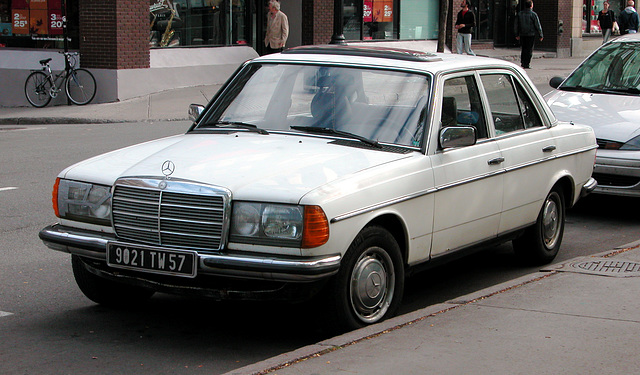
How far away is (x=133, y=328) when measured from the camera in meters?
5.73

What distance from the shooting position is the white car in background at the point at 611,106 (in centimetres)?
925

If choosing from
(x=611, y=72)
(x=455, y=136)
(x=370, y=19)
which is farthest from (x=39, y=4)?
(x=455, y=136)

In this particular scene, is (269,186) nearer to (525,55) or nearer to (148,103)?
(148,103)

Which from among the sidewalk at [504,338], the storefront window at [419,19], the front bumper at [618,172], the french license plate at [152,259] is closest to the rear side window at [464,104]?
the sidewalk at [504,338]

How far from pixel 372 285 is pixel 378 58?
1742mm

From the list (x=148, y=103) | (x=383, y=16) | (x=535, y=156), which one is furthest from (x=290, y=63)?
(x=383, y=16)

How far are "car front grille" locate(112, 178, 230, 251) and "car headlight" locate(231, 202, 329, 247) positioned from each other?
94 mm

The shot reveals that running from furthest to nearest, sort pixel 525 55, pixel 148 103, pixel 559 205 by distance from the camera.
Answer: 1. pixel 525 55
2. pixel 148 103
3. pixel 559 205

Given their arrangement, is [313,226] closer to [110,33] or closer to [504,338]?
[504,338]

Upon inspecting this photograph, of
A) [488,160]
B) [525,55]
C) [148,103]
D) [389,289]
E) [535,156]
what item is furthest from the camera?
[525,55]

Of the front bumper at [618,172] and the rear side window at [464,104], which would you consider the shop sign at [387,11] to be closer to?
the front bumper at [618,172]

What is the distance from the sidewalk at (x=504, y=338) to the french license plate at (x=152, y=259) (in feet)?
2.52

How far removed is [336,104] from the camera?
6121mm

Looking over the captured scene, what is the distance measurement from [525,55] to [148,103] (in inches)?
516
